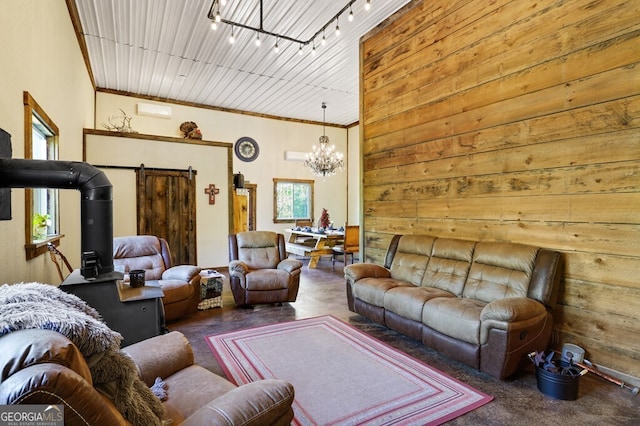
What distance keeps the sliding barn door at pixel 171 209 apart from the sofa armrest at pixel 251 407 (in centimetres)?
523

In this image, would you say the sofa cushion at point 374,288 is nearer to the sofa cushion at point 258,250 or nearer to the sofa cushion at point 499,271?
the sofa cushion at point 499,271

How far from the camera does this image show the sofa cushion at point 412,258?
3.72 meters

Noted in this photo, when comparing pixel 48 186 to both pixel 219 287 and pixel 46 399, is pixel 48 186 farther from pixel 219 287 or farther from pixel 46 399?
pixel 219 287

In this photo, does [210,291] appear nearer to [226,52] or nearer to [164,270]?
[164,270]

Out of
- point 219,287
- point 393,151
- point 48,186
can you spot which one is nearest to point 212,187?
point 219,287

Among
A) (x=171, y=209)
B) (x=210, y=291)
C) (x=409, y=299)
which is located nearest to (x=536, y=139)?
(x=409, y=299)

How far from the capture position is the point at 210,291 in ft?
14.0

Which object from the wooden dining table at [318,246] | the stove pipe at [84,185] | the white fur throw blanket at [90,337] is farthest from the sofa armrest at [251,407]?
the wooden dining table at [318,246]

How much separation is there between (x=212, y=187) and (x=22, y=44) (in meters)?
3.93

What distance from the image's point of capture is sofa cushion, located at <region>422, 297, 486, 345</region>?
258cm

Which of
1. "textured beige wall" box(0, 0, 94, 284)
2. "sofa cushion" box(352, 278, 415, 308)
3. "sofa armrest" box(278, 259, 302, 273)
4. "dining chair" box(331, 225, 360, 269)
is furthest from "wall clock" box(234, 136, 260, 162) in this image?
"sofa cushion" box(352, 278, 415, 308)

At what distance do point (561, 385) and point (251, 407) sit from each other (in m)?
2.19

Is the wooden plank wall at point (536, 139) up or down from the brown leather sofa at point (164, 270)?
up

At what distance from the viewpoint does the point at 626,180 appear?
2.44m
